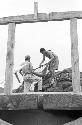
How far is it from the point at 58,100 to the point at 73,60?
72cm

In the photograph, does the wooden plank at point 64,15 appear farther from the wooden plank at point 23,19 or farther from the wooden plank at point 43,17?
the wooden plank at point 23,19

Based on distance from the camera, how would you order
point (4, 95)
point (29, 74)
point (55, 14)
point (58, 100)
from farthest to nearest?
point (29, 74) → point (55, 14) → point (4, 95) → point (58, 100)

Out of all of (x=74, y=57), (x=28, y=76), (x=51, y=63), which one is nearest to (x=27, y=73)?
(x=28, y=76)

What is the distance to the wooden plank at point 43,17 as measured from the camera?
4250mm

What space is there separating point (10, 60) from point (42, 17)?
972 mm

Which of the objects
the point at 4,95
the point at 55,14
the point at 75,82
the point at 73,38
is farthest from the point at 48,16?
the point at 4,95

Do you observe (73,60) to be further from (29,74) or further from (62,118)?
(29,74)

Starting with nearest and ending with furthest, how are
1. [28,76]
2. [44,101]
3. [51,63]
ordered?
[44,101] < [28,76] < [51,63]

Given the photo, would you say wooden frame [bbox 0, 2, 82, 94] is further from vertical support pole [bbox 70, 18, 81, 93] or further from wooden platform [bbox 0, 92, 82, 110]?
wooden platform [bbox 0, 92, 82, 110]

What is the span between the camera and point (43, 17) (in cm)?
437

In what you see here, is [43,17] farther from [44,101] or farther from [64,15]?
[44,101]

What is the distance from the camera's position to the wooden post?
13.6ft

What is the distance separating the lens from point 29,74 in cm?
590

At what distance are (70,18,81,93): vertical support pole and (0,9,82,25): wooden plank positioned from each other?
0.36 feet
